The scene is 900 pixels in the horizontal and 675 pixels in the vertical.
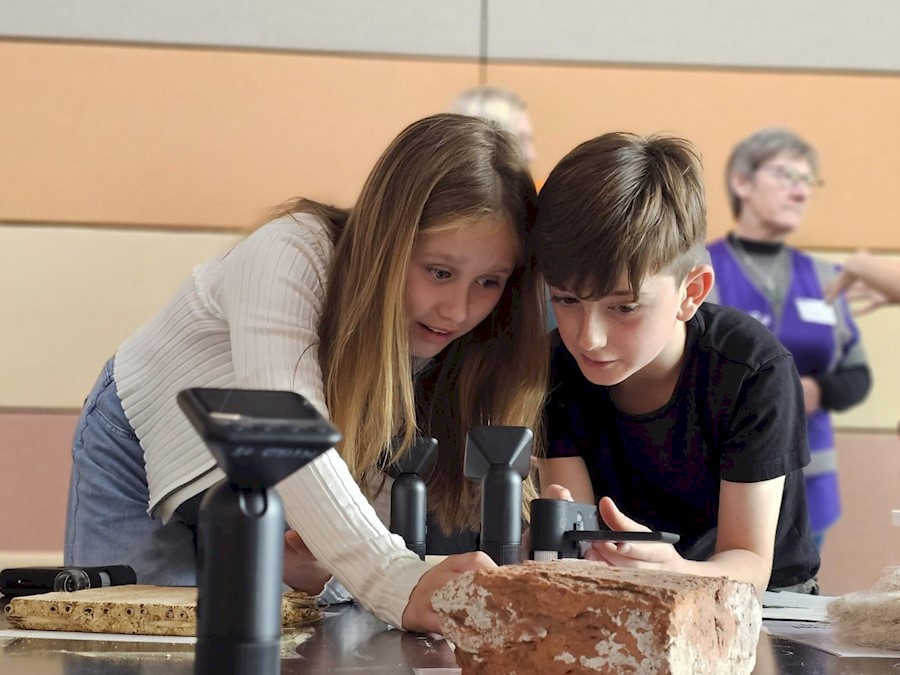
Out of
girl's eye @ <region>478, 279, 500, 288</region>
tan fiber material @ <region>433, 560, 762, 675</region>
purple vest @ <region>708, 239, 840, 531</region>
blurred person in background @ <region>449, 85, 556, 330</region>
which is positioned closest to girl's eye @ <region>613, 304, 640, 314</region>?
girl's eye @ <region>478, 279, 500, 288</region>

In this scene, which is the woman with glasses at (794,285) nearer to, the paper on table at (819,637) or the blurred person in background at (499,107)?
the blurred person in background at (499,107)

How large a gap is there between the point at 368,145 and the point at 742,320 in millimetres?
1509

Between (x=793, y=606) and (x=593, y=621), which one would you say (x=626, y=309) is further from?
(x=593, y=621)

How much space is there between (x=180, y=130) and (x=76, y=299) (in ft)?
1.57

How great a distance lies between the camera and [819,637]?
1.04 metres

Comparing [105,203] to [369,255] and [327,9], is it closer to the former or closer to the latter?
[327,9]

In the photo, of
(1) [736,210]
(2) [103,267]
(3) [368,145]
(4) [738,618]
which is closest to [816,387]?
(1) [736,210]

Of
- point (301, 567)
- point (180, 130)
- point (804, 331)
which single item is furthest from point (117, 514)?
point (804, 331)

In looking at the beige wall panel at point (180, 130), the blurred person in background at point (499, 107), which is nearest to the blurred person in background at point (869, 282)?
the blurred person in background at point (499, 107)

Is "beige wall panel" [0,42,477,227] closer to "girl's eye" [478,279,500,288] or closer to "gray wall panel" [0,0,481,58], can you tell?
"gray wall panel" [0,0,481,58]

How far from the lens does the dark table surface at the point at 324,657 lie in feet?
2.64

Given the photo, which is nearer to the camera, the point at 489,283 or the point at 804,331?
the point at 489,283

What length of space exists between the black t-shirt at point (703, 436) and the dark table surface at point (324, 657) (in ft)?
1.21

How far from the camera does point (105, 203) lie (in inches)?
106
